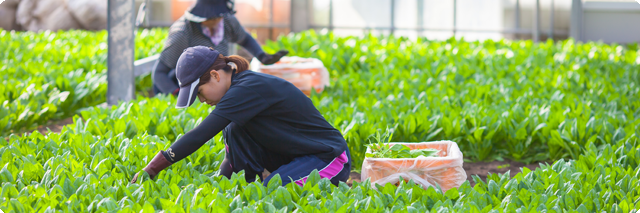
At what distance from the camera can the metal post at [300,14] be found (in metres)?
16.2

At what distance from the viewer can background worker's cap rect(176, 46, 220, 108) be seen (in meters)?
2.81

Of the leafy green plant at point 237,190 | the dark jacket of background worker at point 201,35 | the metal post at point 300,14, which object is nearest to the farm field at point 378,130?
the leafy green plant at point 237,190

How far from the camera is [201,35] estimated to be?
531 cm

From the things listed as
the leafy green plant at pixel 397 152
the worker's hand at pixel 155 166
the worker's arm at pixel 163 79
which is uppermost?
the worker's arm at pixel 163 79

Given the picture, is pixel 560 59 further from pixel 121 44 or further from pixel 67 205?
pixel 67 205

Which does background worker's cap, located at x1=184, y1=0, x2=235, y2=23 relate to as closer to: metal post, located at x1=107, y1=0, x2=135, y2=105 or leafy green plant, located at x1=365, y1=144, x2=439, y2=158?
metal post, located at x1=107, y1=0, x2=135, y2=105

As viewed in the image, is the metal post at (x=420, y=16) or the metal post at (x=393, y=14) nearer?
the metal post at (x=420, y=16)

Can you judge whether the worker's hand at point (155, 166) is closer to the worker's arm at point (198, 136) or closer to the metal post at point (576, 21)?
the worker's arm at point (198, 136)

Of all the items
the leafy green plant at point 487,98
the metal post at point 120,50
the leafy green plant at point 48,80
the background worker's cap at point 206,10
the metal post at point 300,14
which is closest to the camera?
the leafy green plant at point 487,98

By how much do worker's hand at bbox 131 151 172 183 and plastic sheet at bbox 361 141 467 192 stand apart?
1.18m

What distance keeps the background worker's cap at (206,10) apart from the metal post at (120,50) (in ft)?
2.96

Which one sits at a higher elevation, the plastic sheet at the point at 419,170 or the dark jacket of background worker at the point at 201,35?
the dark jacket of background worker at the point at 201,35

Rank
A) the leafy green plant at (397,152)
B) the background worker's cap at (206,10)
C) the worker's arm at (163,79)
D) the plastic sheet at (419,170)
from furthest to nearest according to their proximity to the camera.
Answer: the worker's arm at (163,79)
the background worker's cap at (206,10)
the leafy green plant at (397,152)
the plastic sheet at (419,170)

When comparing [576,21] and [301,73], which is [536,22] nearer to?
[576,21]
